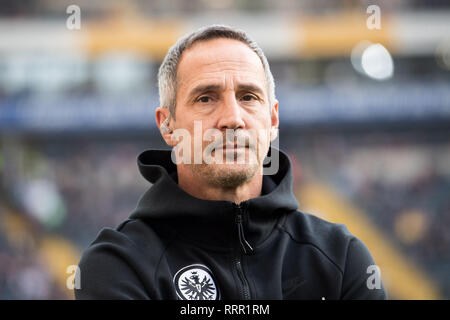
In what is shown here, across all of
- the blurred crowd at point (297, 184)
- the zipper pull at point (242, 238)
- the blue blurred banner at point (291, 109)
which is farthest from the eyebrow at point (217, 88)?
the blue blurred banner at point (291, 109)

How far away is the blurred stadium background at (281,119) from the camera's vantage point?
1440 cm

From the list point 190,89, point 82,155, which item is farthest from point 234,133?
point 82,155

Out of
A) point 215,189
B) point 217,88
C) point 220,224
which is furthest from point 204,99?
point 220,224

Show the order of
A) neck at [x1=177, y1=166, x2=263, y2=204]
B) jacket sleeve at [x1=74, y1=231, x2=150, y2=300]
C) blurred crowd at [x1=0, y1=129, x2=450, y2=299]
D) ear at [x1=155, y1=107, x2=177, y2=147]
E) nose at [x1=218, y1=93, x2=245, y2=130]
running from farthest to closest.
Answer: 1. blurred crowd at [x1=0, y1=129, x2=450, y2=299]
2. ear at [x1=155, y1=107, x2=177, y2=147]
3. neck at [x1=177, y1=166, x2=263, y2=204]
4. nose at [x1=218, y1=93, x2=245, y2=130]
5. jacket sleeve at [x1=74, y1=231, x2=150, y2=300]

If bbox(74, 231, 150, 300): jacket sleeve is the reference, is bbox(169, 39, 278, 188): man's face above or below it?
above

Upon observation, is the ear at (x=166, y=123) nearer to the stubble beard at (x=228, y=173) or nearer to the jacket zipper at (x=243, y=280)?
the stubble beard at (x=228, y=173)

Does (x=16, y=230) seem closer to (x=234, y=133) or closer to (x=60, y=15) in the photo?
(x=60, y=15)

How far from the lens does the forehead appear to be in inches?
77.8

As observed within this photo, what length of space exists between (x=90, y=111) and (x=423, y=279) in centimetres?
990

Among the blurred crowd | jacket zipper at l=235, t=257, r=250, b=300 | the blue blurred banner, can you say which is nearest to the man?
jacket zipper at l=235, t=257, r=250, b=300

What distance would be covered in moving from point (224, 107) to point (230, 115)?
0.04 m

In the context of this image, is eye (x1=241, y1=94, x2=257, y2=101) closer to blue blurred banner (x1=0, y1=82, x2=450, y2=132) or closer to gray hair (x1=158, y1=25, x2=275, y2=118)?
gray hair (x1=158, y1=25, x2=275, y2=118)

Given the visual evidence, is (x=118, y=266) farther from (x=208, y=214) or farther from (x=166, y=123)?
(x=166, y=123)

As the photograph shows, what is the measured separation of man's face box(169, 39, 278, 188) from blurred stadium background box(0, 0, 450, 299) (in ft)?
38.9
